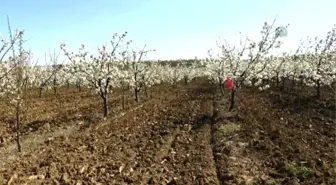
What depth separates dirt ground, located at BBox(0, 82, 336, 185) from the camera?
14.4 meters

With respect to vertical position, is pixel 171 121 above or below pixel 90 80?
below

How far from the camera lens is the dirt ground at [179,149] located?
1437cm

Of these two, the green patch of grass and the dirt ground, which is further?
the green patch of grass

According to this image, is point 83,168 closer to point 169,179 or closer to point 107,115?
point 169,179

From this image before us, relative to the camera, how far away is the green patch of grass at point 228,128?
894 inches

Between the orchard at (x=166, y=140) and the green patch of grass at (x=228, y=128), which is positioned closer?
the orchard at (x=166, y=140)

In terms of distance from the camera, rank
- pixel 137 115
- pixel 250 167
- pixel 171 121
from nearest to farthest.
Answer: pixel 250 167 → pixel 171 121 → pixel 137 115

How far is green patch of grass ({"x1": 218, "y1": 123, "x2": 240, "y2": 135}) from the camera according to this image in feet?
74.5

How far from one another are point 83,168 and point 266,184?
19.5 feet

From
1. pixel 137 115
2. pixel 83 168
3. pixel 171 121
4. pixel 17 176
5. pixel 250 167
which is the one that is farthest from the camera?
pixel 137 115

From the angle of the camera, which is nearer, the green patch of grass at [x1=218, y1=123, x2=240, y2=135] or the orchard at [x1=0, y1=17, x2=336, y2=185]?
the orchard at [x1=0, y1=17, x2=336, y2=185]

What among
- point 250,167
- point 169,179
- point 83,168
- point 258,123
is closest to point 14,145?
point 83,168

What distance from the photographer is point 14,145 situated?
20.6 meters

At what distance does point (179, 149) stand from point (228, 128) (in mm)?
5540
